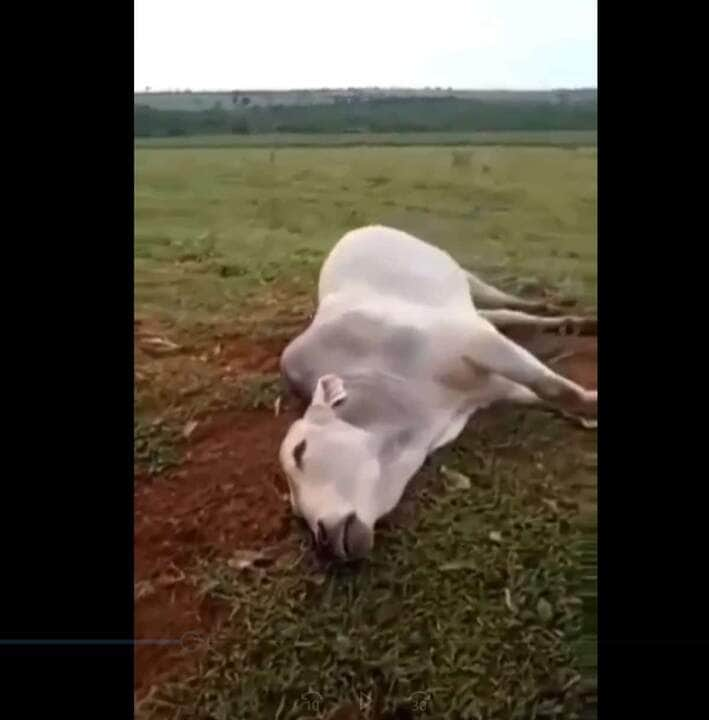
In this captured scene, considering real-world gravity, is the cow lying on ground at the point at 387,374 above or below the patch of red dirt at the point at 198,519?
above

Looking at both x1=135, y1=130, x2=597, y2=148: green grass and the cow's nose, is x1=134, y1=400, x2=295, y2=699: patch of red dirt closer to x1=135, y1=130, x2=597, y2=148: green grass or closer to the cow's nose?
the cow's nose

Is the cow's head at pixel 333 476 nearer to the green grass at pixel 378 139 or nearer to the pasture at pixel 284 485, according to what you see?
the pasture at pixel 284 485

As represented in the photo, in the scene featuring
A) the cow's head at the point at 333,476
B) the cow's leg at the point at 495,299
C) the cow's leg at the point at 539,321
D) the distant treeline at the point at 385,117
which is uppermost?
the distant treeline at the point at 385,117

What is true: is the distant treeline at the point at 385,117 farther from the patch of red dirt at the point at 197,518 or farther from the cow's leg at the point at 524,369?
the patch of red dirt at the point at 197,518

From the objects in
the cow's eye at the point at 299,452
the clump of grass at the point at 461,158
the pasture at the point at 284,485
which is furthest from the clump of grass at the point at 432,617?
the clump of grass at the point at 461,158

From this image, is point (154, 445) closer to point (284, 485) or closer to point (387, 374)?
point (284, 485)

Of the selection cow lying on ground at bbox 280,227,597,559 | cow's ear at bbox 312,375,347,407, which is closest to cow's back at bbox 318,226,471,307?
cow lying on ground at bbox 280,227,597,559
